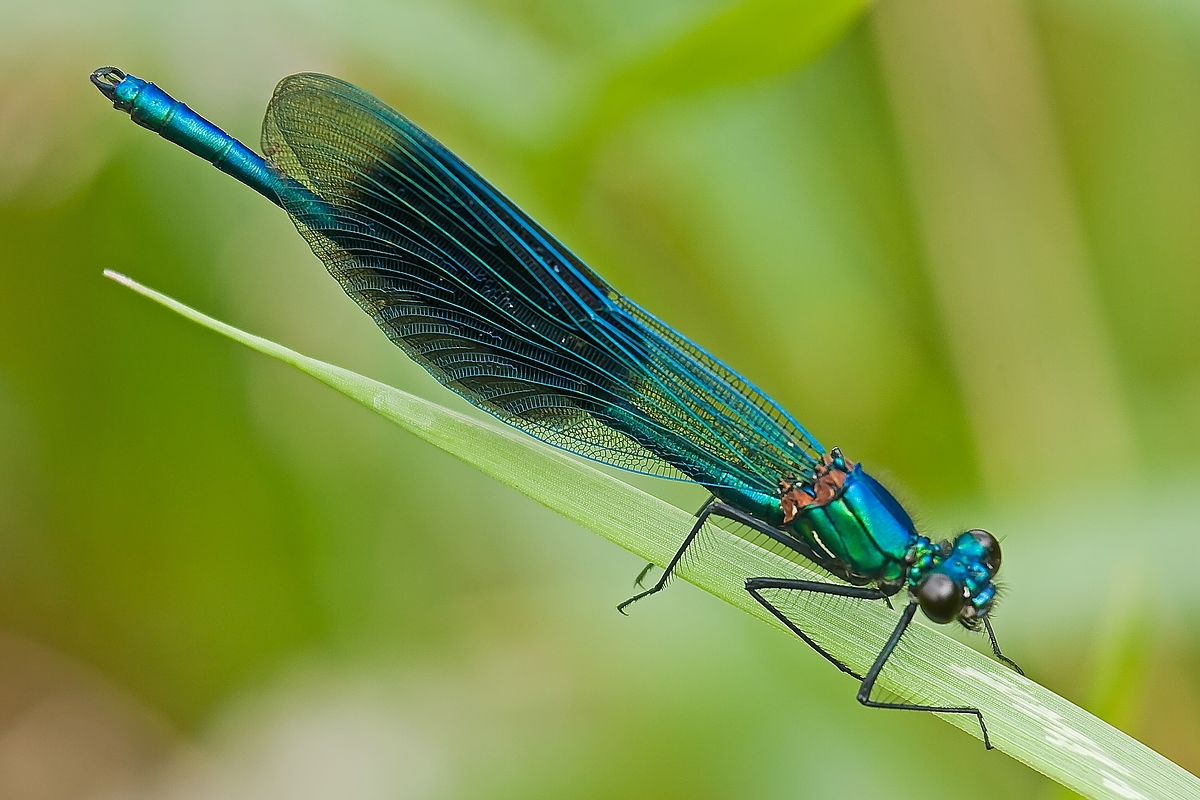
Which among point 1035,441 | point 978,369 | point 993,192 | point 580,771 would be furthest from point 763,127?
point 580,771

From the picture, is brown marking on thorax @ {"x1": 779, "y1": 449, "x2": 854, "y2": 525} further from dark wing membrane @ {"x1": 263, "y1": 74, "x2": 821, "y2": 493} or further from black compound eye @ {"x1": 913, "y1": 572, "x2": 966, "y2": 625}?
black compound eye @ {"x1": 913, "y1": 572, "x2": 966, "y2": 625}

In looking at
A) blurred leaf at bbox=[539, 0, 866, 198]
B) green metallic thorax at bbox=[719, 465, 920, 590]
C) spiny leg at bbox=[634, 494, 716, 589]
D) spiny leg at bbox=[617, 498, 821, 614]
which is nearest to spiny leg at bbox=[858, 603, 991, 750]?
green metallic thorax at bbox=[719, 465, 920, 590]

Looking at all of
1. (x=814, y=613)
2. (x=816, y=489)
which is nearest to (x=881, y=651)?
(x=814, y=613)

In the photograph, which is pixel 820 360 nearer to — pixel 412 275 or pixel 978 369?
pixel 978 369

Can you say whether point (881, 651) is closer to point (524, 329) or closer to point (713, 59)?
point (524, 329)

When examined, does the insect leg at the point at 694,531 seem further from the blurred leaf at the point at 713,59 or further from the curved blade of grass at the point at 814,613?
the blurred leaf at the point at 713,59

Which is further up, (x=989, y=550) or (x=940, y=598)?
(x=989, y=550)
